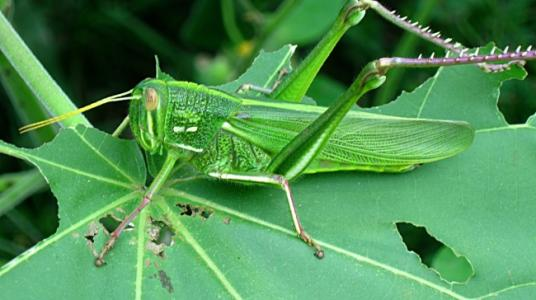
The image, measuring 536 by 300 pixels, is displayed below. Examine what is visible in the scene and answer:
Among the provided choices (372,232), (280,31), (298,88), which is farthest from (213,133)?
(280,31)

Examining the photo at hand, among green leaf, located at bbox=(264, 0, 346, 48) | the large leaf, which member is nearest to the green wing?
the large leaf

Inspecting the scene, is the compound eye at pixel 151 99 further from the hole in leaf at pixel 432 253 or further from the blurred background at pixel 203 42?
the blurred background at pixel 203 42

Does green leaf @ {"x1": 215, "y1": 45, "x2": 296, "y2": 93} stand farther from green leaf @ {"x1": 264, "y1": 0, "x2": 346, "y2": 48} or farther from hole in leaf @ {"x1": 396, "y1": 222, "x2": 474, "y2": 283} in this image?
green leaf @ {"x1": 264, "y1": 0, "x2": 346, "y2": 48}

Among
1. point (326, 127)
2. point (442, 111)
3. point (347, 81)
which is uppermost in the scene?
point (326, 127)

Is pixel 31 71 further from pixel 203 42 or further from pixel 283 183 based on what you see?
pixel 203 42

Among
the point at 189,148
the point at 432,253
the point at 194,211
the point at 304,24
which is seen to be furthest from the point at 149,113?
the point at 304,24

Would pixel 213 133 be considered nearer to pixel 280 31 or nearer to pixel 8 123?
pixel 280 31
